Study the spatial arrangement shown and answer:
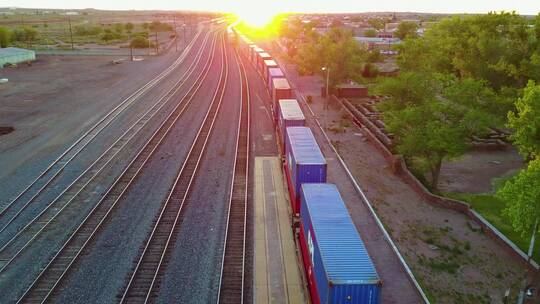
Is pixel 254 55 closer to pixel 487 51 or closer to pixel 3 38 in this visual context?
pixel 487 51

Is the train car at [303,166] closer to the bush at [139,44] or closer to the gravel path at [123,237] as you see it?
the gravel path at [123,237]

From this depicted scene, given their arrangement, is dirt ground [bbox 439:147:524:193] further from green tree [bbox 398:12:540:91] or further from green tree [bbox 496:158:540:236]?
green tree [bbox 496:158:540:236]

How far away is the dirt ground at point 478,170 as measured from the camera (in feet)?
109

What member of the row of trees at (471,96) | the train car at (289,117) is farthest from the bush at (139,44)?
the train car at (289,117)

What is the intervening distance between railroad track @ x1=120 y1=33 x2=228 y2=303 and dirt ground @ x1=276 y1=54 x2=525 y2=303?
13.0 m

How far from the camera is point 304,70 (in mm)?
75000

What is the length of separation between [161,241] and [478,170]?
2732 centimetres

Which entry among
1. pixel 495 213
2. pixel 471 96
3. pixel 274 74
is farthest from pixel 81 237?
pixel 274 74

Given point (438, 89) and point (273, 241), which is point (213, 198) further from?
point (438, 89)

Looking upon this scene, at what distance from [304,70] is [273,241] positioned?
180 ft

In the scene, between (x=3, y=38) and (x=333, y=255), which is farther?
(x=3, y=38)

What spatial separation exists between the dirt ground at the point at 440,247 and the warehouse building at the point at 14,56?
86.3 m

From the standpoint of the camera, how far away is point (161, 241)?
79.3 ft

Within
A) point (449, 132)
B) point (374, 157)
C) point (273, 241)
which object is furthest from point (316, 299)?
point (374, 157)
